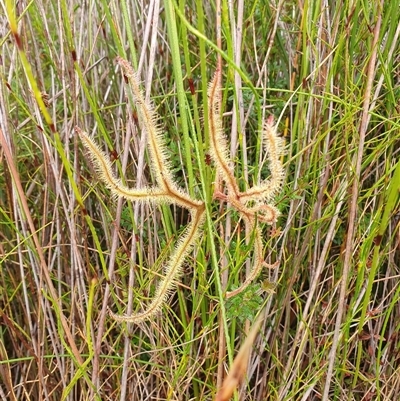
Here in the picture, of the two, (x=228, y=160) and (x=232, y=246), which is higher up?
(x=228, y=160)

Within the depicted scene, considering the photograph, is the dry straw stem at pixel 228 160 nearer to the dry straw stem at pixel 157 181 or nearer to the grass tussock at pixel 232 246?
the dry straw stem at pixel 157 181

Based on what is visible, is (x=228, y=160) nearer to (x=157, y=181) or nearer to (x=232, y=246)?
(x=157, y=181)

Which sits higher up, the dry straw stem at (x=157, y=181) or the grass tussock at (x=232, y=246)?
the dry straw stem at (x=157, y=181)

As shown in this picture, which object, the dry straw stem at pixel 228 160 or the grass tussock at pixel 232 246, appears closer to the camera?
the dry straw stem at pixel 228 160

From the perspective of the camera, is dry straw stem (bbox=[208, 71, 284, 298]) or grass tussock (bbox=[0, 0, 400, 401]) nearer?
dry straw stem (bbox=[208, 71, 284, 298])

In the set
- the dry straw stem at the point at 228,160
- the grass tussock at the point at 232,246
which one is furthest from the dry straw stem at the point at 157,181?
the grass tussock at the point at 232,246

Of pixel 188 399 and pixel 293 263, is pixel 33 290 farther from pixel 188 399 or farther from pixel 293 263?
pixel 293 263

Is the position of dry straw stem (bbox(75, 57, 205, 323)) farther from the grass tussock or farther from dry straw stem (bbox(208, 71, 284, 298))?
the grass tussock

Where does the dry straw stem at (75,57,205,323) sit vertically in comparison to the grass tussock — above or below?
above

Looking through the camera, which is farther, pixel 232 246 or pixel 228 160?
pixel 232 246

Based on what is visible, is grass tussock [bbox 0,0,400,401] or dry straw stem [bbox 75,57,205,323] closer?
dry straw stem [bbox 75,57,205,323]

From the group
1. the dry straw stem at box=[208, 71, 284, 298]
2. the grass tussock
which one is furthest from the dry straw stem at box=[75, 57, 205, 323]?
the grass tussock

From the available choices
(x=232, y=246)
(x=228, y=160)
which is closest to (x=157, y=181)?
(x=228, y=160)
